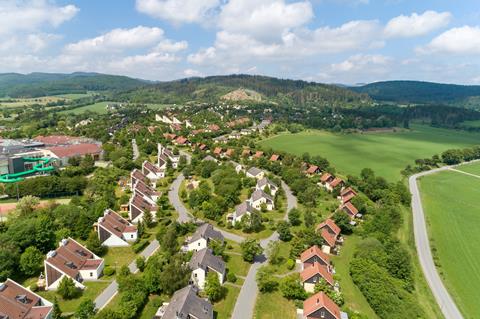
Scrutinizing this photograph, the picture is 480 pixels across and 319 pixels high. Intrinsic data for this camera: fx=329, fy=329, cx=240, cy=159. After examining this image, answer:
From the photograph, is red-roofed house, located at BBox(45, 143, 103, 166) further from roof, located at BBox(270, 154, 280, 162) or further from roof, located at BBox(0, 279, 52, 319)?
roof, located at BBox(0, 279, 52, 319)

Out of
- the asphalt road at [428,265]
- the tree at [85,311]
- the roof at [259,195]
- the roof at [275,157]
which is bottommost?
the asphalt road at [428,265]

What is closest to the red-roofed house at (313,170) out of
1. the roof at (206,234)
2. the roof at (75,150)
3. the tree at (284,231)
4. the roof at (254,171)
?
the roof at (254,171)

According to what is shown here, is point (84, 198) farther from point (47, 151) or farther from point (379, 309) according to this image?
point (379, 309)

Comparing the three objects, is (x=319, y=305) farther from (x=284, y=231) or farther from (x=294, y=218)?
(x=294, y=218)

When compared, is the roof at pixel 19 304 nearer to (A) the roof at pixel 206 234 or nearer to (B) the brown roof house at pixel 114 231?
(B) the brown roof house at pixel 114 231

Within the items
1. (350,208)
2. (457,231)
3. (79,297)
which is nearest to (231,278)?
(79,297)

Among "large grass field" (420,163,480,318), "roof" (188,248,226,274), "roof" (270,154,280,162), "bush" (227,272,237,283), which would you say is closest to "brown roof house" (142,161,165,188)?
"roof" (270,154,280,162)
